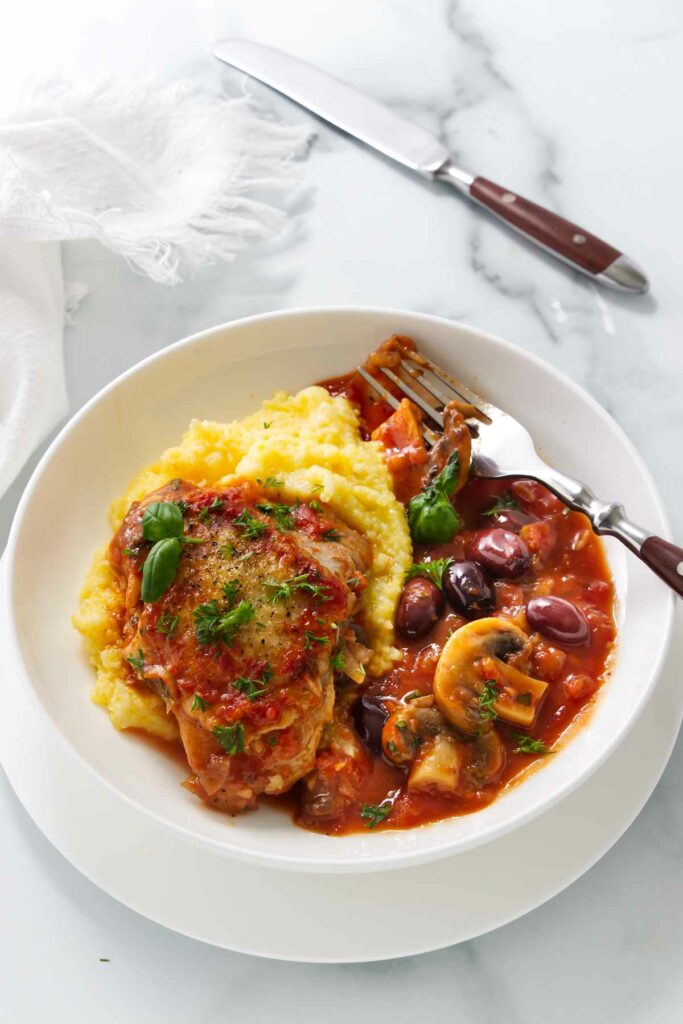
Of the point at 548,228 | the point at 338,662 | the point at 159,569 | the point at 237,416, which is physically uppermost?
the point at 548,228

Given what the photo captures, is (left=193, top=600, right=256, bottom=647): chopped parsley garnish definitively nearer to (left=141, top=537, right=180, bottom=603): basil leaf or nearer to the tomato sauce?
(left=141, top=537, right=180, bottom=603): basil leaf

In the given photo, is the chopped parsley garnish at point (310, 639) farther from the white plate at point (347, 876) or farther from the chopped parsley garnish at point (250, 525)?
the white plate at point (347, 876)

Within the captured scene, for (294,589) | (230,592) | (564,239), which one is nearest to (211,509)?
(230,592)

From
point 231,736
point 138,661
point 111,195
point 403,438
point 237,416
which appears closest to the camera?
point 231,736

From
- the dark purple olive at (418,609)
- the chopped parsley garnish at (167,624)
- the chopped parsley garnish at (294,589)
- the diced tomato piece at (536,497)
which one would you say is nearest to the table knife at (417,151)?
the diced tomato piece at (536,497)

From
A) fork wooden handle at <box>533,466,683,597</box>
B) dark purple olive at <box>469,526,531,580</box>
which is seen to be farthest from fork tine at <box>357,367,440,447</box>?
dark purple olive at <box>469,526,531,580</box>

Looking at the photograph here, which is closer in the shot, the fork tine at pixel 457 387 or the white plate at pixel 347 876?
the white plate at pixel 347 876

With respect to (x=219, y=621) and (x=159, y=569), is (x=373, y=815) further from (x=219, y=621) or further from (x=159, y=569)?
(x=159, y=569)
